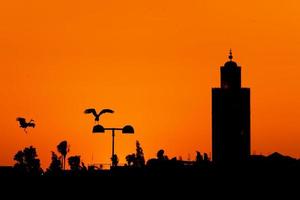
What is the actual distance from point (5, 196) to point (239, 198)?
63.8ft

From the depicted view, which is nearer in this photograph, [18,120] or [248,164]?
[18,120]

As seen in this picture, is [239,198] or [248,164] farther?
[248,164]

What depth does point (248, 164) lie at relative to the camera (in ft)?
480

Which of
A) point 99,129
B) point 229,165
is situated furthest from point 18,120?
point 99,129

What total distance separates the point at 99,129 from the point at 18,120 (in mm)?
34883

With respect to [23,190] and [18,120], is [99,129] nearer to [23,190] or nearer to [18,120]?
[23,190]

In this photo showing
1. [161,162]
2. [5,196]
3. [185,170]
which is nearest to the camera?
[5,196]

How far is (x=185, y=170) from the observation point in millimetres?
134000

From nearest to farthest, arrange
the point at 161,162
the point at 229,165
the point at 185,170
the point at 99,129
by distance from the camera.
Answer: the point at 99,129 → the point at 185,170 → the point at 229,165 → the point at 161,162

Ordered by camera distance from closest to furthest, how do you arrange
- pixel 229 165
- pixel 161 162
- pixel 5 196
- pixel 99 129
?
pixel 99 129 → pixel 5 196 → pixel 229 165 → pixel 161 162

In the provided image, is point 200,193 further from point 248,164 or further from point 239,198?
point 248,164

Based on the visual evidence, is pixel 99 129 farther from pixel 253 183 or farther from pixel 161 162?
pixel 161 162

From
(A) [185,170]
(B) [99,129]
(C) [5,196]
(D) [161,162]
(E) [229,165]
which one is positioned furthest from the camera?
(D) [161,162]

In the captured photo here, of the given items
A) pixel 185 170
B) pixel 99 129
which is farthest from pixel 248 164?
pixel 99 129
